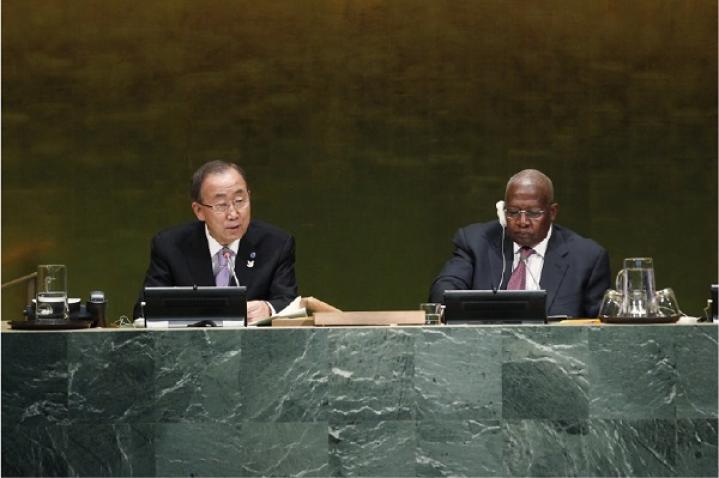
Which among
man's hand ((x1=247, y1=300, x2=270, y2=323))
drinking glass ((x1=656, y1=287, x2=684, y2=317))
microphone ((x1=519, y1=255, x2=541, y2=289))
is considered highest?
microphone ((x1=519, y1=255, x2=541, y2=289))

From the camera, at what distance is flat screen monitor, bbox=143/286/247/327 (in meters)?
3.57

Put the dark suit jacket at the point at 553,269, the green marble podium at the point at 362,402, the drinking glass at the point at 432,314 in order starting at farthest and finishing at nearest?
the dark suit jacket at the point at 553,269
the drinking glass at the point at 432,314
the green marble podium at the point at 362,402

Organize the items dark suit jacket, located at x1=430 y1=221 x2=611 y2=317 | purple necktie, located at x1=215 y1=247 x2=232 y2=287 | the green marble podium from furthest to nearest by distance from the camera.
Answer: purple necktie, located at x1=215 y1=247 x2=232 y2=287, dark suit jacket, located at x1=430 y1=221 x2=611 y2=317, the green marble podium

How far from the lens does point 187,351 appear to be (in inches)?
131

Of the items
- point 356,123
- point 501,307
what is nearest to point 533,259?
point 501,307

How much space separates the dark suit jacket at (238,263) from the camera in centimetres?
484

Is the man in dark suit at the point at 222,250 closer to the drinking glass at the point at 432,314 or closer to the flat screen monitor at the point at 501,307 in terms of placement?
the drinking glass at the point at 432,314

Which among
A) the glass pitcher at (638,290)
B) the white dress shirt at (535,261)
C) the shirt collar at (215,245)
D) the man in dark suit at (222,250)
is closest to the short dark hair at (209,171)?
the man in dark suit at (222,250)

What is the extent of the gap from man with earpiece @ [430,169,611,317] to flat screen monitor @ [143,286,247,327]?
1395mm

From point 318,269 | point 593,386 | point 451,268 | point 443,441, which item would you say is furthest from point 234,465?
point 318,269

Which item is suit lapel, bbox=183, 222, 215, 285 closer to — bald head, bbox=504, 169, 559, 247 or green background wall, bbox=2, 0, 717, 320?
bald head, bbox=504, 169, 559, 247

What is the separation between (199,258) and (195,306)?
131cm

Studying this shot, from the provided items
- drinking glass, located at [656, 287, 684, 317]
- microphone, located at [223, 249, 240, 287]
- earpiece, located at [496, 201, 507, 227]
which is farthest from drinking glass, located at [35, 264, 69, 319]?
earpiece, located at [496, 201, 507, 227]

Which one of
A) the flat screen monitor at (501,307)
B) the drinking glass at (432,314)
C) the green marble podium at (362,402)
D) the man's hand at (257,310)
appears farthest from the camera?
the man's hand at (257,310)
